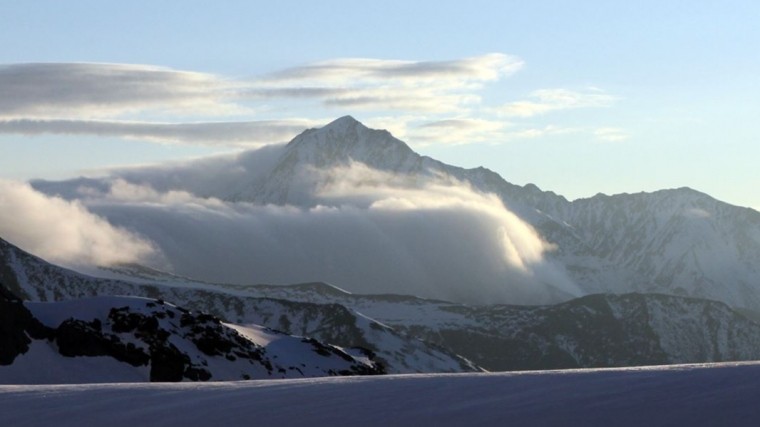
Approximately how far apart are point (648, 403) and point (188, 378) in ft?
381

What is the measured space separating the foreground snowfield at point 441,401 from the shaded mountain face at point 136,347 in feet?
292

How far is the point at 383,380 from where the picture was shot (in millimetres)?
36062

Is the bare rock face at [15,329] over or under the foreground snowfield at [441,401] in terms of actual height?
under

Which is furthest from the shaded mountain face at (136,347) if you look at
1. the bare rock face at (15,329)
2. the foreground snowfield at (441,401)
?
the foreground snowfield at (441,401)

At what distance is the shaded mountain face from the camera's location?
131375mm

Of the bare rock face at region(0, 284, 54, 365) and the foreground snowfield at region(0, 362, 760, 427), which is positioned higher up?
the foreground snowfield at region(0, 362, 760, 427)

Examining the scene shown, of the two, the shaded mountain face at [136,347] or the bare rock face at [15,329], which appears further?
the shaded mountain face at [136,347]

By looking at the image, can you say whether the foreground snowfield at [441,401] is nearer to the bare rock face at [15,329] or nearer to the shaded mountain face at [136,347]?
the shaded mountain face at [136,347]

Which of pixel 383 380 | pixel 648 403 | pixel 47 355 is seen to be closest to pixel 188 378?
pixel 47 355

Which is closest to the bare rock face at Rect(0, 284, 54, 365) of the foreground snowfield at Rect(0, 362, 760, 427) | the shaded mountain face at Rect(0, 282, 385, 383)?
the shaded mountain face at Rect(0, 282, 385, 383)

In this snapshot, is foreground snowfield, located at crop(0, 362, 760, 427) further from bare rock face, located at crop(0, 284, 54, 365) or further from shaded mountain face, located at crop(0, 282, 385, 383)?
bare rock face, located at crop(0, 284, 54, 365)

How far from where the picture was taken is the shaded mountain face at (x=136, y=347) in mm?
131375

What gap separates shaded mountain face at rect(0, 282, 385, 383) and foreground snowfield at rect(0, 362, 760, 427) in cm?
8914

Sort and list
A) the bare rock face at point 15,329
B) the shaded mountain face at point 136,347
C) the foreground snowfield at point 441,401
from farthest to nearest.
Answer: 1. the shaded mountain face at point 136,347
2. the bare rock face at point 15,329
3. the foreground snowfield at point 441,401
